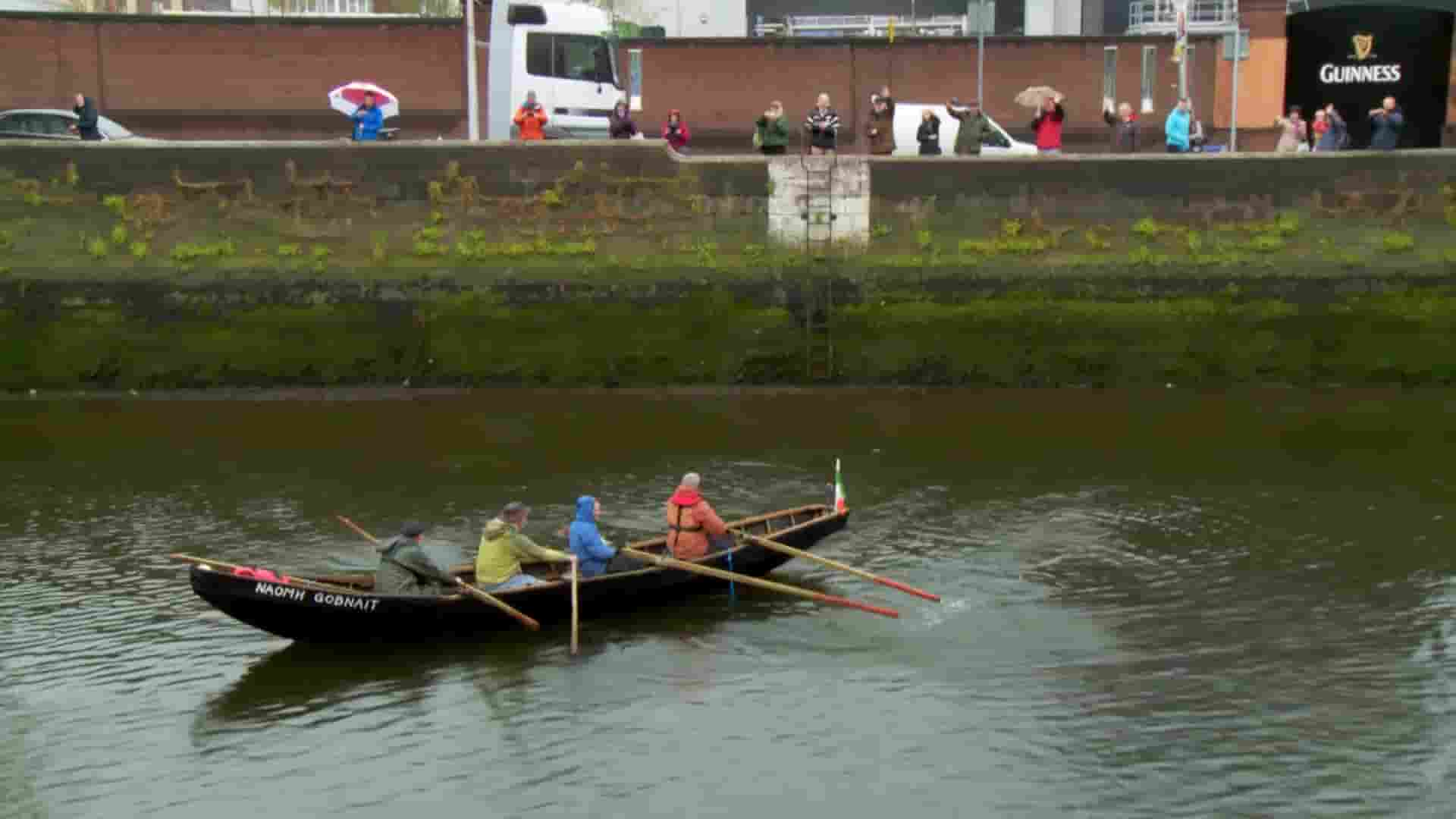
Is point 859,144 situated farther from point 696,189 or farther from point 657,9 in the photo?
point 657,9

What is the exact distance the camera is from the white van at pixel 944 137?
29734 millimetres

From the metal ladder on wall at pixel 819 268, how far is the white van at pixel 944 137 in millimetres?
4307

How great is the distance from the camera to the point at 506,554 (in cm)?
1522

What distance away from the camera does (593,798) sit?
11.9 metres

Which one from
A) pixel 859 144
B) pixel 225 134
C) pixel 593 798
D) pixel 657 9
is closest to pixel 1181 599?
pixel 593 798

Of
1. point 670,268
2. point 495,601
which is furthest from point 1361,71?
point 495,601

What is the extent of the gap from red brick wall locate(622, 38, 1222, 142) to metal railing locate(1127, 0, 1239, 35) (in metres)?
1.61

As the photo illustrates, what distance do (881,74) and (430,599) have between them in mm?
24727

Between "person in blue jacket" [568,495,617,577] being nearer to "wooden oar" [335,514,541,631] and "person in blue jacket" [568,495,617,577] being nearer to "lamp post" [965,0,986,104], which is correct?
"wooden oar" [335,514,541,631]

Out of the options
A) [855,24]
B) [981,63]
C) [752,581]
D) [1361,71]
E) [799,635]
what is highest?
[855,24]

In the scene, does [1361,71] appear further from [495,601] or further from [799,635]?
[495,601]

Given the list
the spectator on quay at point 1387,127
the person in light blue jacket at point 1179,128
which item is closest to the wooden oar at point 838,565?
the spectator on quay at point 1387,127

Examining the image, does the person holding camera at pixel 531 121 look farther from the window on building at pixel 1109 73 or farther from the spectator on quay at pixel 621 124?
the window on building at pixel 1109 73

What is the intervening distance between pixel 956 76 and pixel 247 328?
58.6ft
